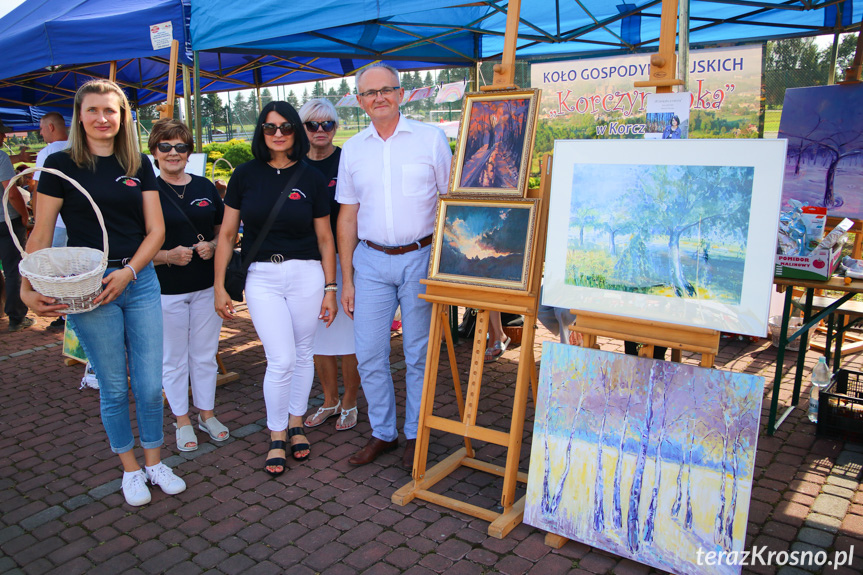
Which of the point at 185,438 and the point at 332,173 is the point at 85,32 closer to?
the point at 332,173

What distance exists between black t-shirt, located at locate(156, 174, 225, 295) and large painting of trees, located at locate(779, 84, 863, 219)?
401 centimetres

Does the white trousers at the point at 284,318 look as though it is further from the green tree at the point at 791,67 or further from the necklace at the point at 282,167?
the green tree at the point at 791,67

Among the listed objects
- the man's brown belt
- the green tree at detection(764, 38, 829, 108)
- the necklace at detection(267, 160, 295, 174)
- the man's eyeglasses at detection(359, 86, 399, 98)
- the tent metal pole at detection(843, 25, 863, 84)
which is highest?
the green tree at detection(764, 38, 829, 108)

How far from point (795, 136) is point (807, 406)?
215 cm

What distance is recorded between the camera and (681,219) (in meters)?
2.35

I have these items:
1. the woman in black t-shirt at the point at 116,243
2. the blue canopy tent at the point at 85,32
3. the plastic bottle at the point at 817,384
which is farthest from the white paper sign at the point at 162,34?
the plastic bottle at the point at 817,384

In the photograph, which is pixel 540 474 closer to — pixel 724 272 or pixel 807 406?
pixel 724 272

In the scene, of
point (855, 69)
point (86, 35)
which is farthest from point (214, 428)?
point (855, 69)

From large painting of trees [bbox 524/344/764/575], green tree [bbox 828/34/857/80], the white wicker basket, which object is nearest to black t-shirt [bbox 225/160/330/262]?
the white wicker basket

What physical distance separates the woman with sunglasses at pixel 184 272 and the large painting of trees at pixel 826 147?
403 centimetres

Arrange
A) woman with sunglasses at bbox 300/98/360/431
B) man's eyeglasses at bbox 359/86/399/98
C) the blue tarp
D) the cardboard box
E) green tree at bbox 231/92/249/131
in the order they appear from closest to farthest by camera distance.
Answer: man's eyeglasses at bbox 359/86/399/98 → the cardboard box → woman with sunglasses at bbox 300/98/360/431 → the blue tarp → green tree at bbox 231/92/249/131

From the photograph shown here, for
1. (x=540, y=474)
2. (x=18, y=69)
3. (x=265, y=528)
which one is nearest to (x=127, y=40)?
(x=18, y=69)

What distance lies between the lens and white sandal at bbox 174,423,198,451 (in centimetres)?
370

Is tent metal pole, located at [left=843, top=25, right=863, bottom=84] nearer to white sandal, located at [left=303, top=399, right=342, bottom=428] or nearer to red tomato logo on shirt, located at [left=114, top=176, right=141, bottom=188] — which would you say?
white sandal, located at [left=303, top=399, right=342, bottom=428]
